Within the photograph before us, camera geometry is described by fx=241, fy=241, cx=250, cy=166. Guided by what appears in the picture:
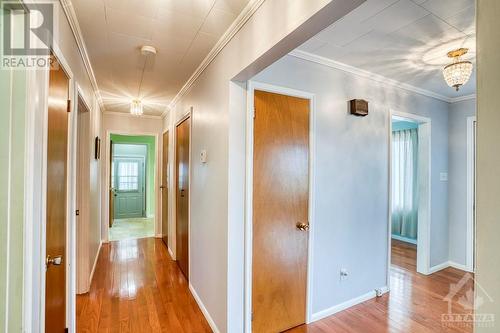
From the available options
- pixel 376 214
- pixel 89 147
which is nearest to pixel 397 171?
pixel 376 214

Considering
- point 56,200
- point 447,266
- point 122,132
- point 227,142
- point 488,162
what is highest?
point 122,132

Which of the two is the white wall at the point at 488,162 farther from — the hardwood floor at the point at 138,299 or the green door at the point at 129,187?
the green door at the point at 129,187

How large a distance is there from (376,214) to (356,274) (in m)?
0.69

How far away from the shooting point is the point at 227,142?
6.10 feet

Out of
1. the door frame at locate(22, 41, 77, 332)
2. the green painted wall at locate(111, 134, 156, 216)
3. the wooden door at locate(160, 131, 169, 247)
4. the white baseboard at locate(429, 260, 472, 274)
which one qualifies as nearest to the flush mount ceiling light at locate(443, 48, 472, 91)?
the white baseboard at locate(429, 260, 472, 274)

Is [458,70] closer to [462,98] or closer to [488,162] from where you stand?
[462,98]

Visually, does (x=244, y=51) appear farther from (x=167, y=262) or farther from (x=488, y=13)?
(x=167, y=262)

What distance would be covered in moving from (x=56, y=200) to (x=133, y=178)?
18.4 feet

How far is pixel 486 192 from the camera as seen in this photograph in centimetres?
59

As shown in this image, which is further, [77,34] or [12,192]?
[77,34]

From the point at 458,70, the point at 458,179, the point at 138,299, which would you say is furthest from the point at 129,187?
the point at 458,179

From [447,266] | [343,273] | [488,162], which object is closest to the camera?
[488,162]

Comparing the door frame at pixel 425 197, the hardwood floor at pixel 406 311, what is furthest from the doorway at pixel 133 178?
the door frame at pixel 425 197

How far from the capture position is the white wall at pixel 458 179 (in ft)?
11.5
